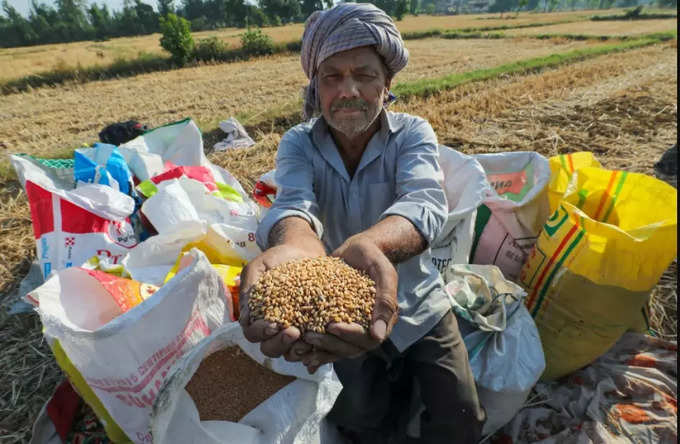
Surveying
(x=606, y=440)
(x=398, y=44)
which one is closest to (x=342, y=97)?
(x=398, y=44)

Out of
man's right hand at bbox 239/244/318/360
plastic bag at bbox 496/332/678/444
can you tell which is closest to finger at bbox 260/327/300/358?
man's right hand at bbox 239/244/318/360

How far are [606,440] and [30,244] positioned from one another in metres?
3.71

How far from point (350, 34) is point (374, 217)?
2.60 ft

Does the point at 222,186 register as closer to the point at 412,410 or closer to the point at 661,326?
the point at 412,410

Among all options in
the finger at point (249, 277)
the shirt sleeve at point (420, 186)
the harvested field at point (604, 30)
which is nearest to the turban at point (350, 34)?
the shirt sleeve at point (420, 186)

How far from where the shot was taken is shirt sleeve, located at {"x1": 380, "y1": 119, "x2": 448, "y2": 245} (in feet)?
4.88

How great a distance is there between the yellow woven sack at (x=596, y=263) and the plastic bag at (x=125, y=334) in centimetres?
161

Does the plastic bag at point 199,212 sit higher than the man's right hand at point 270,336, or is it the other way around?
the man's right hand at point 270,336

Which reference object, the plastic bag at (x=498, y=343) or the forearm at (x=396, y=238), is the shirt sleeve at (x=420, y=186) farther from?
the plastic bag at (x=498, y=343)

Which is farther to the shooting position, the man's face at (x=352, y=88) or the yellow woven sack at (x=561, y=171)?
the yellow woven sack at (x=561, y=171)

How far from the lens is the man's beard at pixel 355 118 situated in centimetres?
167

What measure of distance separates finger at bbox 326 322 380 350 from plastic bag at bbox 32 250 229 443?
1.94 feet

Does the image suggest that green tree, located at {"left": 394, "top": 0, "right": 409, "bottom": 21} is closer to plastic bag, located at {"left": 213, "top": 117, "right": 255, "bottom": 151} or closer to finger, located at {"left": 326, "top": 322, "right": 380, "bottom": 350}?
plastic bag, located at {"left": 213, "top": 117, "right": 255, "bottom": 151}

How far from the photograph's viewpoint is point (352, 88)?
165 centimetres
